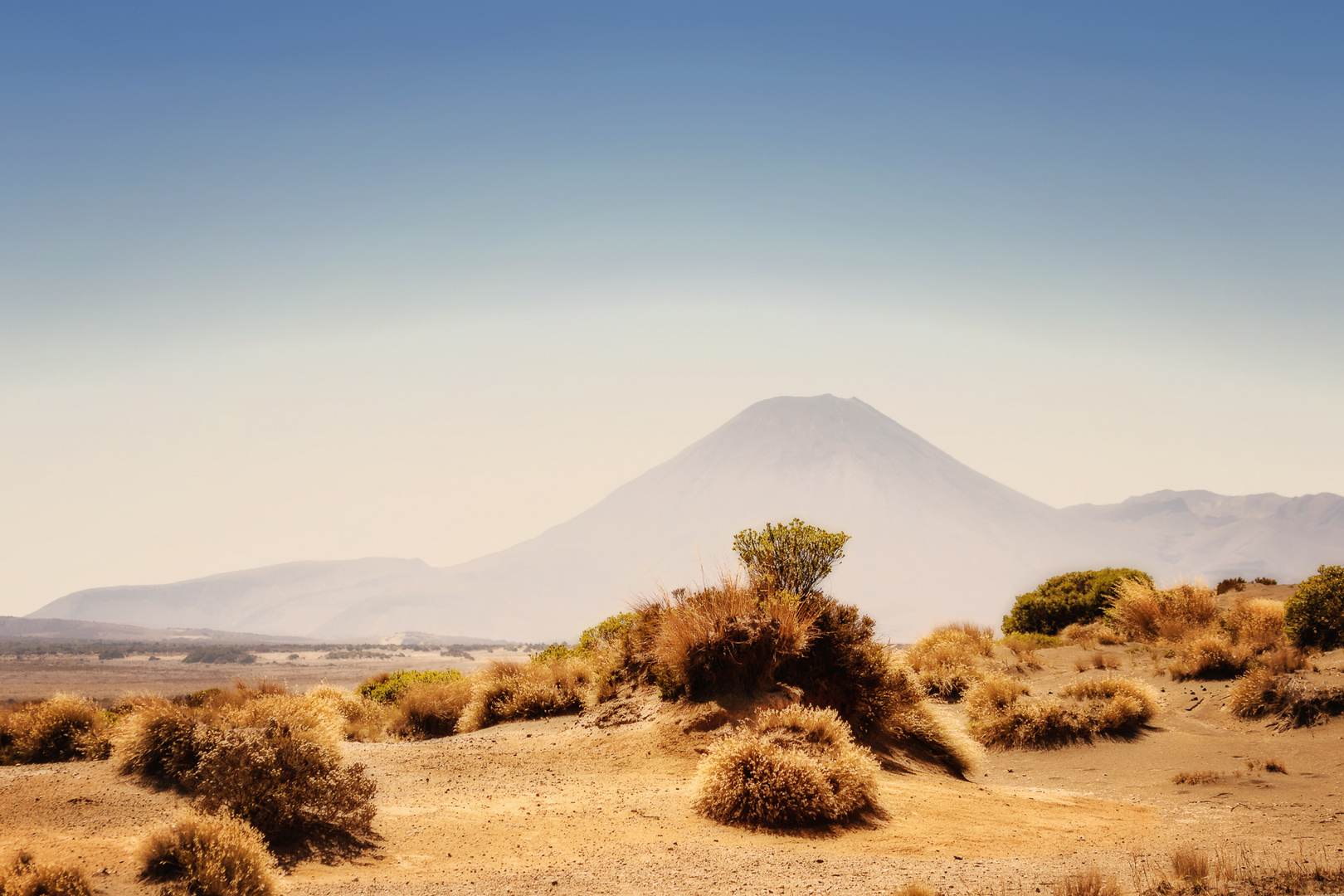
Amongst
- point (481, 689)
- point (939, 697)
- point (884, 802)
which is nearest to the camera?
point (884, 802)

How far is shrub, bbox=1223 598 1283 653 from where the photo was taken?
1662 cm

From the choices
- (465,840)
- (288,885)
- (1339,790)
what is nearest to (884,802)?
(465,840)

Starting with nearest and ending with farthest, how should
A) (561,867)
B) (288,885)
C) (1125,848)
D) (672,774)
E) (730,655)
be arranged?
(288,885)
(561,867)
(1125,848)
(672,774)
(730,655)

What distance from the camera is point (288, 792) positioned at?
26.4 ft

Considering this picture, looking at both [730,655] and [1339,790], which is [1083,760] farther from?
[730,655]

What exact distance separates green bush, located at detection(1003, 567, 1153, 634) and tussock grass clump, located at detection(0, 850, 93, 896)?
84.3ft

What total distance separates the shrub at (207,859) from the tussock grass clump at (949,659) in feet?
47.9

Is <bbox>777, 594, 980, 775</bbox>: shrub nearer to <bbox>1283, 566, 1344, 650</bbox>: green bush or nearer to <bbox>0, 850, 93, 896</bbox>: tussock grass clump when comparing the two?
<bbox>1283, 566, 1344, 650</bbox>: green bush

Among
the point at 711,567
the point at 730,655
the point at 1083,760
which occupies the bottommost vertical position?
the point at 1083,760

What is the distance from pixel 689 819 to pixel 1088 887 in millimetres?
4264

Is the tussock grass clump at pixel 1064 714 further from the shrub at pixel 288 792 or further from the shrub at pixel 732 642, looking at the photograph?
the shrub at pixel 288 792

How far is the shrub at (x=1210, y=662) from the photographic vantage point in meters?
16.3

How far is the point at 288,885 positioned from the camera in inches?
265

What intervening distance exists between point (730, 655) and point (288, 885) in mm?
6719
